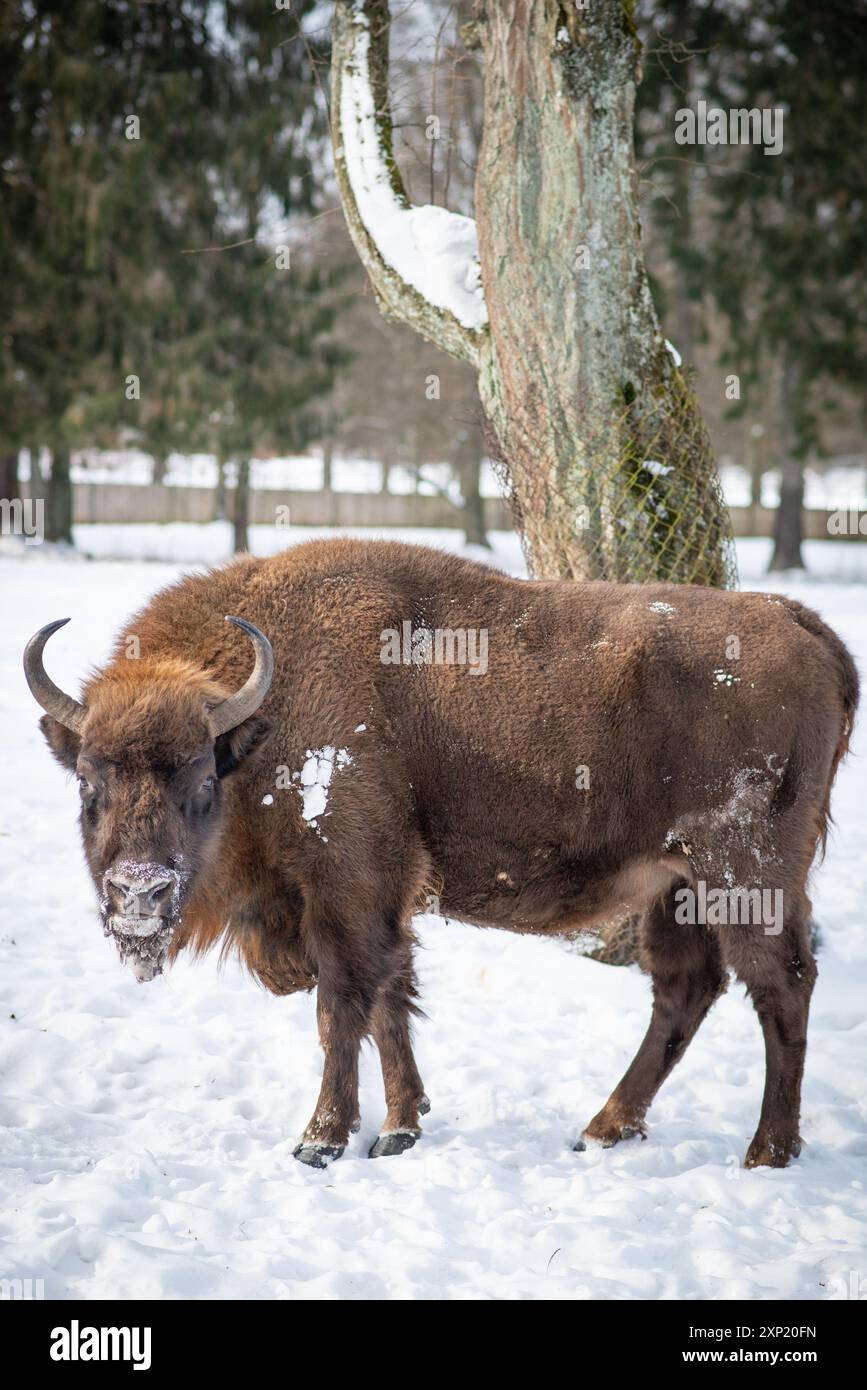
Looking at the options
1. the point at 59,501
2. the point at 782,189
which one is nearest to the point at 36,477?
the point at 59,501

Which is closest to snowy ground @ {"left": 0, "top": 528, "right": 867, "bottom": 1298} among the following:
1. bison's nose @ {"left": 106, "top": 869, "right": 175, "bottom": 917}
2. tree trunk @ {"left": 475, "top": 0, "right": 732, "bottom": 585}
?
bison's nose @ {"left": 106, "top": 869, "right": 175, "bottom": 917}

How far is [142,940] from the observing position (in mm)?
3842

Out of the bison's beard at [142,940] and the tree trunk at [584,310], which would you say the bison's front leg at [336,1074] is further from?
the tree trunk at [584,310]

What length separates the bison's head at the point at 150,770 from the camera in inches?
149

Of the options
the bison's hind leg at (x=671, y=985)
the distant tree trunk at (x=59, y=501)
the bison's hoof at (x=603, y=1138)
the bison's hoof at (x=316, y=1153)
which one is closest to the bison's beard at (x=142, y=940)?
the bison's hoof at (x=316, y=1153)

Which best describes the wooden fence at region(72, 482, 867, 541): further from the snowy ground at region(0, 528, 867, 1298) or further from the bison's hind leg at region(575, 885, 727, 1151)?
the bison's hind leg at region(575, 885, 727, 1151)

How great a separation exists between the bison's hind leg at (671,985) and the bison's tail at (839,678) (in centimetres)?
66

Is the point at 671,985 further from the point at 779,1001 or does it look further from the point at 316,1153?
the point at 316,1153

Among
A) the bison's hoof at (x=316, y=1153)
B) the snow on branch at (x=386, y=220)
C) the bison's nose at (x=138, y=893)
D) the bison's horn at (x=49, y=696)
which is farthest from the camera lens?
the snow on branch at (x=386, y=220)

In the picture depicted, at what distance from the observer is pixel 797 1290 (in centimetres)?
340

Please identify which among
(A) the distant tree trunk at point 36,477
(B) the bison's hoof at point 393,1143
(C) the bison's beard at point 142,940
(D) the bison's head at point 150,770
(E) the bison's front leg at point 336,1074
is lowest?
(B) the bison's hoof at point 393,1143

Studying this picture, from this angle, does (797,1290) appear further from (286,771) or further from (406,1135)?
(286,771)

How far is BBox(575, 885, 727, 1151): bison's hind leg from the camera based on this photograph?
4699 mm

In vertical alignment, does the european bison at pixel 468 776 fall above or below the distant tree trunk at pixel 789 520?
below
